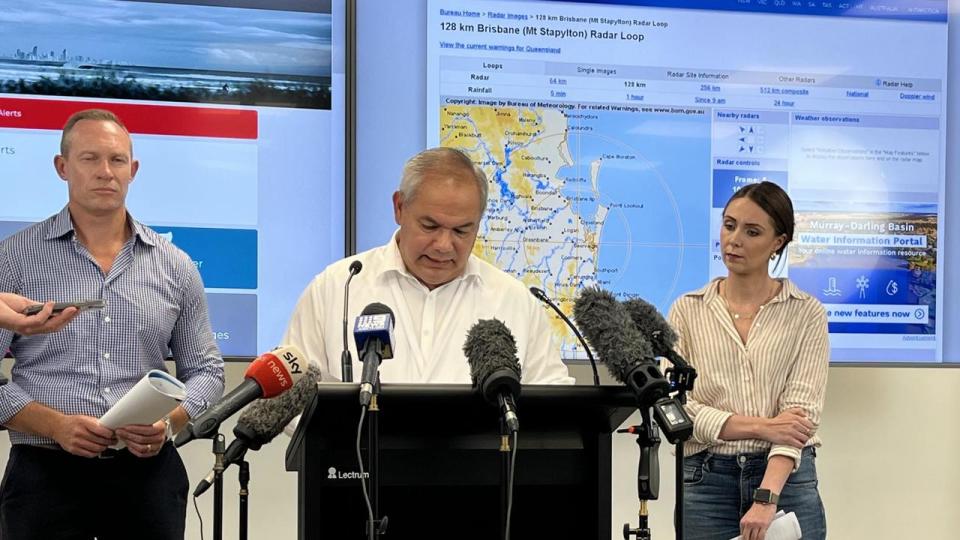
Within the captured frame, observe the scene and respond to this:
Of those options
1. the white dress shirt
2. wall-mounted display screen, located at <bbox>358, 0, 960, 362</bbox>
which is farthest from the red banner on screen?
the white dress shirt

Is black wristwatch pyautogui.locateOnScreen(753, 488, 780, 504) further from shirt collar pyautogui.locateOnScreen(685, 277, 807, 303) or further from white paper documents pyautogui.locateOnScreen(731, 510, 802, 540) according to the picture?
shirt collar pyautogui.locateOnScreen(685, 277, 807, 303)

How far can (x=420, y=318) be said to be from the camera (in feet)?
9.02

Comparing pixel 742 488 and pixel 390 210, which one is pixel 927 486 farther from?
pixel 390 210

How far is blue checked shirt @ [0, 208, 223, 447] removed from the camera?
293 centimetres

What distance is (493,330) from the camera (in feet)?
5.97

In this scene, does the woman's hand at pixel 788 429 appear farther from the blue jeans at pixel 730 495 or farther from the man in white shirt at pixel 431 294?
the man in white shirt at pixel 431 294

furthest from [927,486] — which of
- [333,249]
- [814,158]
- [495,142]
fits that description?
[333,249]

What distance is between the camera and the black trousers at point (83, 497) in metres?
2.85

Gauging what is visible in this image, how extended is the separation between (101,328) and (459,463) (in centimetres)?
146

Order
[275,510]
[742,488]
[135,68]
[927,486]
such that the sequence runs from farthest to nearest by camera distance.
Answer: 1. [927,486]
2. [275,510]
3. [135,68]
4. [742,488]

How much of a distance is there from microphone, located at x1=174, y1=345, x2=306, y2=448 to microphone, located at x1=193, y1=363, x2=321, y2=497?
0.31 feet

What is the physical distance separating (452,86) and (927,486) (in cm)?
265

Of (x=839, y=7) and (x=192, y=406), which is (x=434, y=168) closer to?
(x=192, y=406)

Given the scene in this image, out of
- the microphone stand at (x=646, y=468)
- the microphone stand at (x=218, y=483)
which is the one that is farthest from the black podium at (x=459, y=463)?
the microphone stand at (x=218, y=483)
